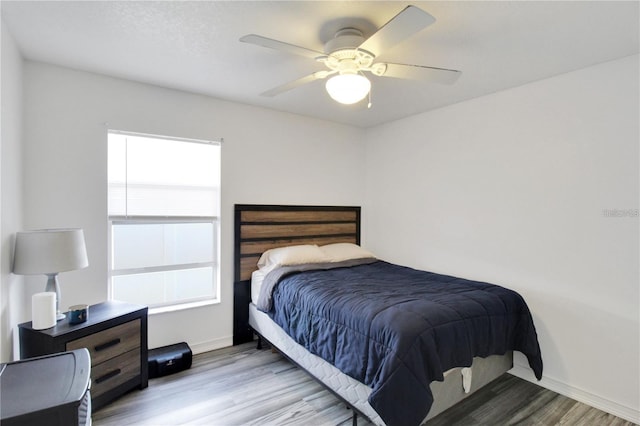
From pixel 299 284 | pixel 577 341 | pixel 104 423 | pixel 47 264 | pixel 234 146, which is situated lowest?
pixel 104 423

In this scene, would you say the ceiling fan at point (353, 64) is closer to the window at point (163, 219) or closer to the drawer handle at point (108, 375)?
the window at point (163, 219)

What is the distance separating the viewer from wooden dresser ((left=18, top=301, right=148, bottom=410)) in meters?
1.96

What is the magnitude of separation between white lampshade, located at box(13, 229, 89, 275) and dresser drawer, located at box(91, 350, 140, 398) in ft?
2.41

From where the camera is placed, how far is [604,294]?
235 centimetres

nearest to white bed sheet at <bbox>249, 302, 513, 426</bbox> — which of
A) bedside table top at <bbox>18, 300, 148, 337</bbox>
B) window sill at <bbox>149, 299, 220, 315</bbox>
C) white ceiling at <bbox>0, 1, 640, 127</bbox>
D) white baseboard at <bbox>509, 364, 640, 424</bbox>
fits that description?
white baseboard at <bbox>509, 364, 640, 424</bbox>

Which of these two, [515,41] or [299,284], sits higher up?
[515,41]

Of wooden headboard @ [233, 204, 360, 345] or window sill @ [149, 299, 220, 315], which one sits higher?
wooden headboard @ [233, 204, 360, 345]

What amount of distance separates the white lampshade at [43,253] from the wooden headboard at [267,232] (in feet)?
4.87

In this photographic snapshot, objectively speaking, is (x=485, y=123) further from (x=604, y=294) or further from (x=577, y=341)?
(x=577, y=341)

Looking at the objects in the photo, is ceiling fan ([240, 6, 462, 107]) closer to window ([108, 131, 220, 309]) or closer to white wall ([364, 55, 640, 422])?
white wall ([364, 55, 640, 422])

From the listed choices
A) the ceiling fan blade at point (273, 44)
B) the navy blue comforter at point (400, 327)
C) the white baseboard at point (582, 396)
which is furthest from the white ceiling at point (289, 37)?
the white baseboard at point (582, 396)

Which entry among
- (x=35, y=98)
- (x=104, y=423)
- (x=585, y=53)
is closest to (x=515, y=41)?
(x=585, y=53)

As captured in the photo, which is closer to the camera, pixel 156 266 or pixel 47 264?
pixel 47 264

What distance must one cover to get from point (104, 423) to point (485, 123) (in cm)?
383
